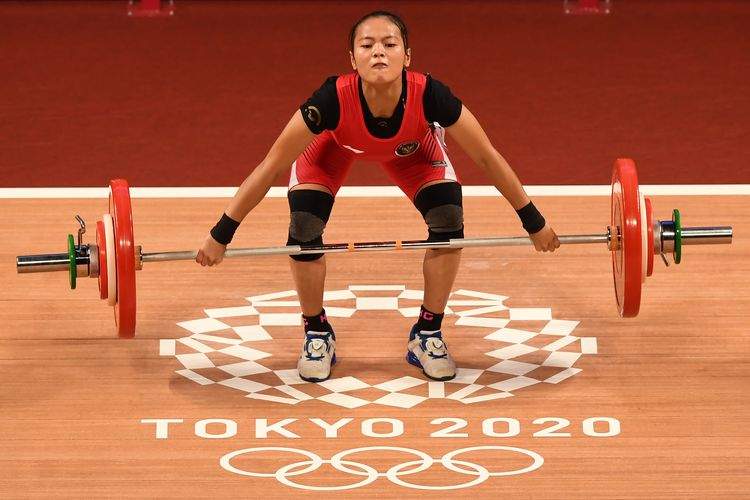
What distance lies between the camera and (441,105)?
396 cm

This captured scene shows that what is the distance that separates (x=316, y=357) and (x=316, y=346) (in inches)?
1.5

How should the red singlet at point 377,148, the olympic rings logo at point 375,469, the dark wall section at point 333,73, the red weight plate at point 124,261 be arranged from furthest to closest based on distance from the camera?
the dark wall section at point 333,73
the red singlet at point 377,148
the red weight plate at point 124,261
the olympic rings logo at point 375,469

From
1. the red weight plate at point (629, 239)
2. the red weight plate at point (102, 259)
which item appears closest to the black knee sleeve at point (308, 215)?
the red weight plate at point (102, 259)

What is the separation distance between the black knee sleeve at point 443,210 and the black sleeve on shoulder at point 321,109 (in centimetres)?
39

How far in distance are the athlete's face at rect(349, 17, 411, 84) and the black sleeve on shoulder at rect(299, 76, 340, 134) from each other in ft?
0.33

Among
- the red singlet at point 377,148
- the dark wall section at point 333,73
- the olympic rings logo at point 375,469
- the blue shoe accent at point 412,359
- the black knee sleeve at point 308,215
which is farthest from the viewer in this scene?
the dark wall section at point 333,73

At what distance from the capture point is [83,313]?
464 centimetres

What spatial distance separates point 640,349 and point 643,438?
567 mm

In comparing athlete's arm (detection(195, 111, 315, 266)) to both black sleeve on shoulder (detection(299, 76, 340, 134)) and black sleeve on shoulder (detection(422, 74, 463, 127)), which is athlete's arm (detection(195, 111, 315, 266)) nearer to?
black sleeve on shoulder (detection(299, 76, 340, 134))

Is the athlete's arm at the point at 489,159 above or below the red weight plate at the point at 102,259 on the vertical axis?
above

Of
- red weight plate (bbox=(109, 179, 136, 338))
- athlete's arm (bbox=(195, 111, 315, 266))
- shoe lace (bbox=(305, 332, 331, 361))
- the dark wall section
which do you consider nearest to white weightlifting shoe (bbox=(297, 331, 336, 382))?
shoe lace (bbox=(305, 332, 331, 361))

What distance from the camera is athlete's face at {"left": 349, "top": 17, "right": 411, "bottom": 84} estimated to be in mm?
3889

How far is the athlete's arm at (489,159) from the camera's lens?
13.1 ft

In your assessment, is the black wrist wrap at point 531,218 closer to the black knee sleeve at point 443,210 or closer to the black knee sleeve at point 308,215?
the black knee sleeve at point 443,210
